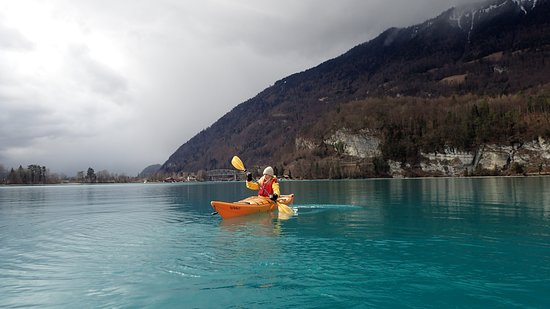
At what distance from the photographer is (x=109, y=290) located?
1038 centimetres

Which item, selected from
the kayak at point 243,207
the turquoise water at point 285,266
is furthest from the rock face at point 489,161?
the turquoise water at point 285,266

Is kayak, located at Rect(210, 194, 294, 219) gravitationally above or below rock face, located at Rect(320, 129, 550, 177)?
below

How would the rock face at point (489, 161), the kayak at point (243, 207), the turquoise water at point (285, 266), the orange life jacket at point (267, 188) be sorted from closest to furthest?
the turquoise water at point (285, 266) < the kayak at point (243, 207) < the orange life jacket at point (267, 188) < the rock face at point (489, 161)

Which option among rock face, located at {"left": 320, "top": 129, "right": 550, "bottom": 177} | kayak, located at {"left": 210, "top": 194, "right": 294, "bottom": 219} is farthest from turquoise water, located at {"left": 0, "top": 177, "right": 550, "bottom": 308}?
rock face, located at {"left": 320, "top": 129, "right": 550, "bottom": 177}

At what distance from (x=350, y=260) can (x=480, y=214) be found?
18.0 meters

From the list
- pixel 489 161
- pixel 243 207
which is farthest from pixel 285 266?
pixel 489 161

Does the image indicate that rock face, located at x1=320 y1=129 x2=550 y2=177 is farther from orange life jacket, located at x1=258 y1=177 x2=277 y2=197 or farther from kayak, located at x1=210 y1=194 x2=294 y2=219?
kayak, located at x1=210 y1=194 x2=294 y2=219

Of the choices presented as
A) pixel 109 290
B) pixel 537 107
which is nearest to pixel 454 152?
pixel 537 107

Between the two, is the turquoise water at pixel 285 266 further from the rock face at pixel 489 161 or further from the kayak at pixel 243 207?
the rock face at pixel 489 161

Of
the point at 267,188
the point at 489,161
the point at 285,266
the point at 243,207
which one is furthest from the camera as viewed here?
the point at 489,161

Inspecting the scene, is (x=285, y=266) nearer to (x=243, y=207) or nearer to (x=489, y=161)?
(x=243, y=207)

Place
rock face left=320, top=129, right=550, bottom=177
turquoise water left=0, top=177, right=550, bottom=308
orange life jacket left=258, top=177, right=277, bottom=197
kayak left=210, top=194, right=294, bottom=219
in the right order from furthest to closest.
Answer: rock face left=320, top=129, right=550, bottom=177
orange life jacket left=258, top=177, right=277, bottom=197
kayak left=210, top=194, right=294, bottom=219
turquoise water left=0, top=177, right=550, bottom=308

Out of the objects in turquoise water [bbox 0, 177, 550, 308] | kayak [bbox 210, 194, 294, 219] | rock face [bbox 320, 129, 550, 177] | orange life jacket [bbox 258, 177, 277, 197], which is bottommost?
turquoise water [bbox 0, 177, 550, 308]

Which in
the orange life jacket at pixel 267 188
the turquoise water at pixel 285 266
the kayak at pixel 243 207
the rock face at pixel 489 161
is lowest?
the turquoise water at pixel 285 266
